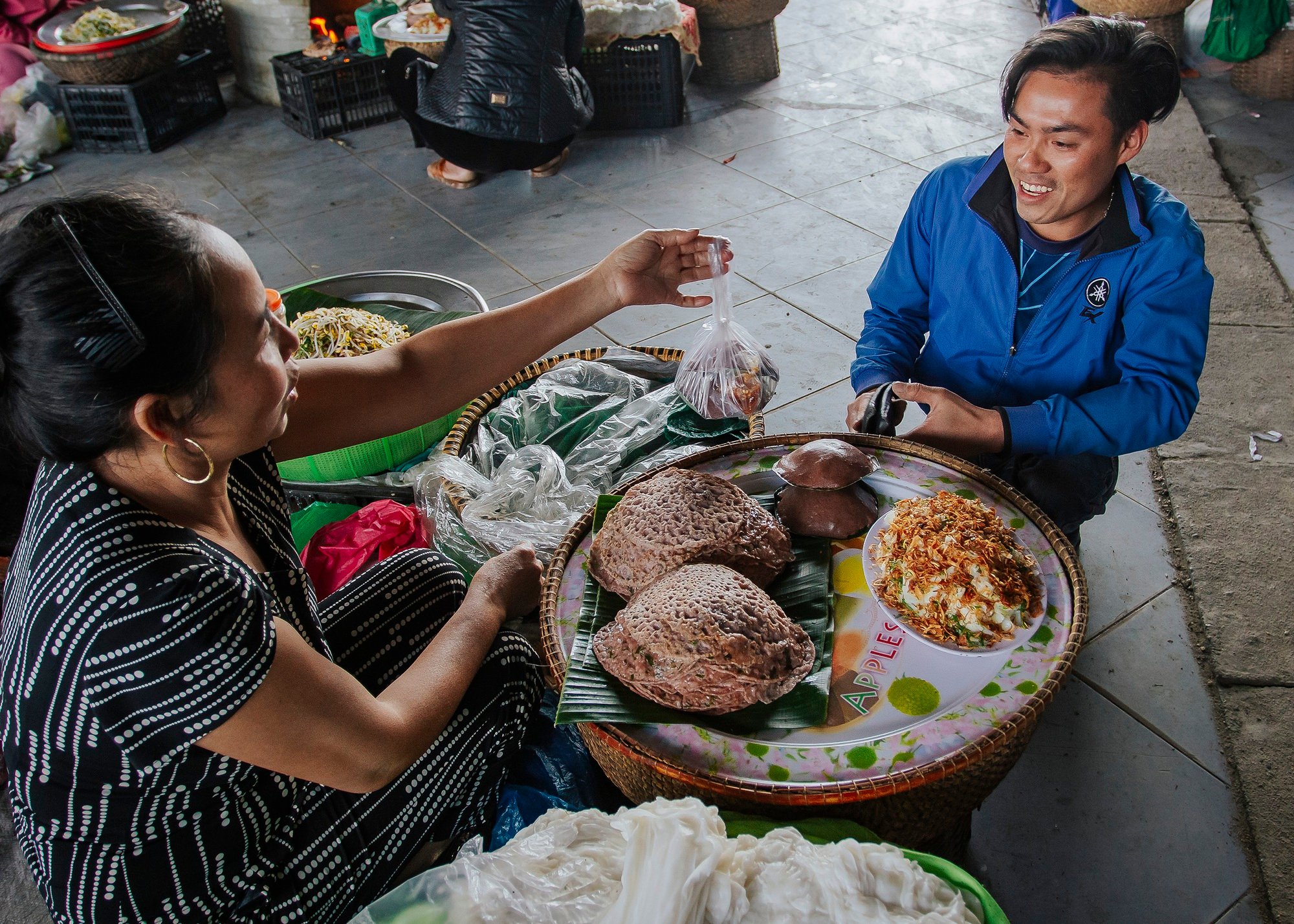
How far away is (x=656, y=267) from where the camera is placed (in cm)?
218

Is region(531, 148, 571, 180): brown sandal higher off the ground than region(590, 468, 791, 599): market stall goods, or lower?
lower

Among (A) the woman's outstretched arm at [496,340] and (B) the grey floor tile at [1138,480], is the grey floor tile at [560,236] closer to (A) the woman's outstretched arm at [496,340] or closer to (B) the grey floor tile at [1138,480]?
(A) the woman's outstretched arm at [496,340]

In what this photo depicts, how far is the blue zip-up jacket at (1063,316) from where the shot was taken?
1.88 m

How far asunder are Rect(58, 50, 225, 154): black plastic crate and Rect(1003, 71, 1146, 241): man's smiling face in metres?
5.76

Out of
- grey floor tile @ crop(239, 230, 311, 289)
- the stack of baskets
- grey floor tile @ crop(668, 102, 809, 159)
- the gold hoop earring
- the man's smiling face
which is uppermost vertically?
the man's smiling face

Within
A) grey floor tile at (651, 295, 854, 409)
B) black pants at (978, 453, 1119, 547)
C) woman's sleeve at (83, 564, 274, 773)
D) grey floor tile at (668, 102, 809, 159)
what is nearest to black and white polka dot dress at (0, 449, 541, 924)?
woman's sleeve at (83, 564, 274, 773)

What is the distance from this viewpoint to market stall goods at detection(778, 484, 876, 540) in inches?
70.3

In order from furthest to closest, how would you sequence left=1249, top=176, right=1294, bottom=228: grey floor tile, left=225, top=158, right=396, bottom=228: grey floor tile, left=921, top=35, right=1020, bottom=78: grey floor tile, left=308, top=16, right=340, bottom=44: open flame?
left=921, top=35, right=1020, bottom=78: grey floor tile < left=308, top=16, right=340, bottom=44: open flame < left=225, top=158, right=396, bottom=228: grey floor tile < left=1249, top=176, right=1294, bottom=228: grey floor tile

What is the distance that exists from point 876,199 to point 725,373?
2727mm

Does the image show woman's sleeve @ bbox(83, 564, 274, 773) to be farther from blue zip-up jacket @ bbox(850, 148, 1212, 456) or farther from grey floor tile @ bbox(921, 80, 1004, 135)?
grey floor tile @ bbox(921, 80, 1004, 135)

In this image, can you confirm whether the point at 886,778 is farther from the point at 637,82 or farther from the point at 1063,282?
the point at 637,82

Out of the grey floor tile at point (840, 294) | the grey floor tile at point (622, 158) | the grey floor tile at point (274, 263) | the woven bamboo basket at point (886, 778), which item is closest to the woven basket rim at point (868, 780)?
the woven bamboo basket at point (886, 778)

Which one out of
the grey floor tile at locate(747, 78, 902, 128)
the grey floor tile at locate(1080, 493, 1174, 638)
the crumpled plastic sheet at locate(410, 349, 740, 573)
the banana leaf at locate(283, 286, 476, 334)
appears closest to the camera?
the crumpled plastic sheet at locate(410, 349, 740, 573)

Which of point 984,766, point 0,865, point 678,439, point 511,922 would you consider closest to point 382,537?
point 678,439
